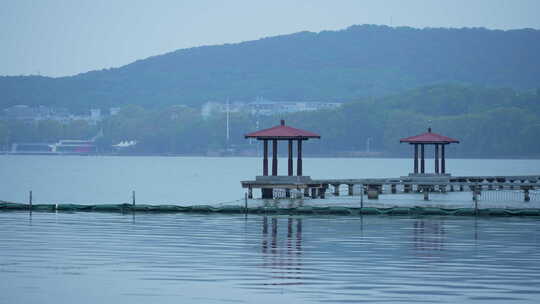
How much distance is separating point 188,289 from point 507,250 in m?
12.2

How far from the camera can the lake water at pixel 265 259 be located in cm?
→ 2369

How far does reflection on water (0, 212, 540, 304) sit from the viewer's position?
23.7m

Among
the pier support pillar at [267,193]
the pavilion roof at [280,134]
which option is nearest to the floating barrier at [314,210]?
the pier support pillar at [267,193]

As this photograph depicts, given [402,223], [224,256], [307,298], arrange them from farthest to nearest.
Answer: [402,223] → [224,256] → [307,298]

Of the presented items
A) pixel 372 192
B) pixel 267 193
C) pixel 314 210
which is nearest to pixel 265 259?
pixel 314 210

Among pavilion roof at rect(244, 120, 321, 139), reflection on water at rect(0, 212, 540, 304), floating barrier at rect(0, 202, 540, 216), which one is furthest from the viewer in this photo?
pavilion roof at rect(244, 120, 321, 139)

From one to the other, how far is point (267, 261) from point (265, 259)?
1.65ft

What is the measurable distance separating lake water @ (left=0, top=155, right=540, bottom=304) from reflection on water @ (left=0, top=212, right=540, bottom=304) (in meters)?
0.03

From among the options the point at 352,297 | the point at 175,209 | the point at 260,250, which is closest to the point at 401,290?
the point at 352,297

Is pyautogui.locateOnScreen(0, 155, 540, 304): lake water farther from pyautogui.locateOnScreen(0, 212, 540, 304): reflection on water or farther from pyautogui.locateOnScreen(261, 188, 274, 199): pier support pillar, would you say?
pyautogui.locateOnScreen(261, 188, 274, 199): pier support pillar

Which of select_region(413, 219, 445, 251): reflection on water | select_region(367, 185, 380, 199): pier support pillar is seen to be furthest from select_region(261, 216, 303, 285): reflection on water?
select_region(367, 185, 380, 199): pier support pillar

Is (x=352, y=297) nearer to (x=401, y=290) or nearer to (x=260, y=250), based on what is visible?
(x=401, y=290)

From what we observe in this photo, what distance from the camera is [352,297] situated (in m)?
23.1

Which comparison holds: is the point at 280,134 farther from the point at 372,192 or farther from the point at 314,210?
the point at 314,210
